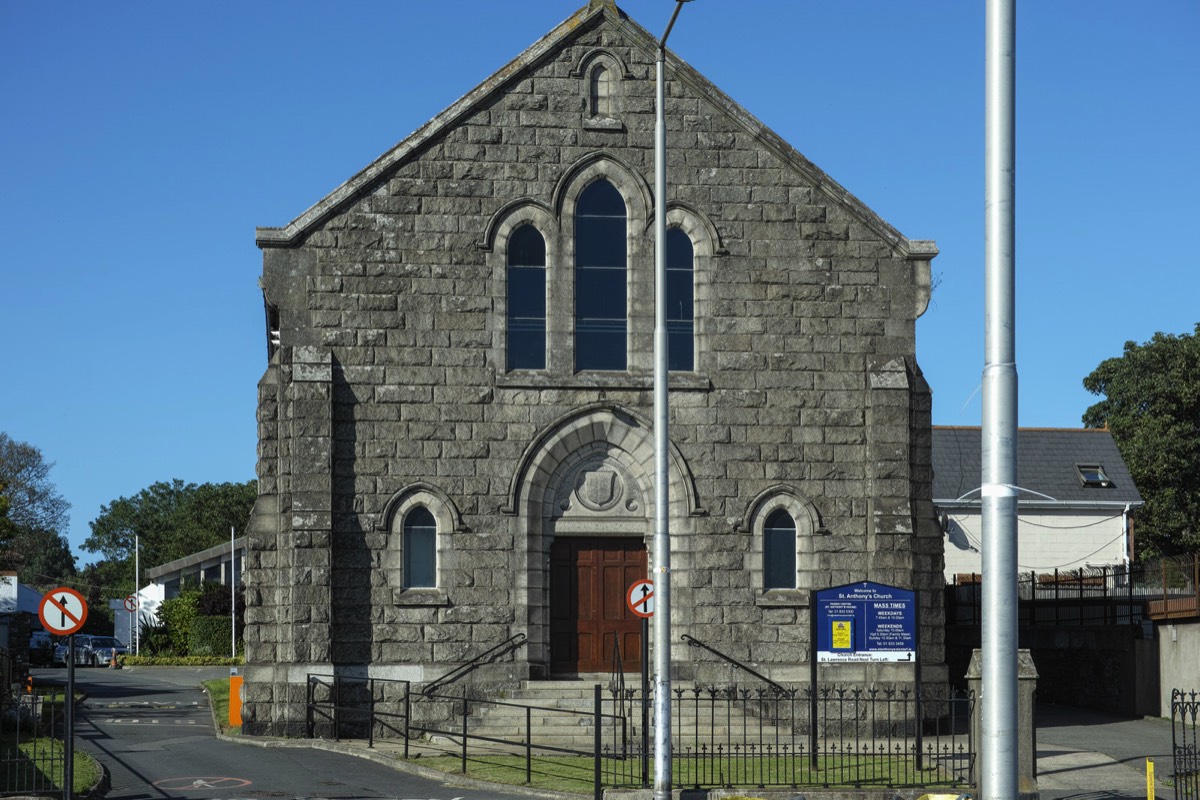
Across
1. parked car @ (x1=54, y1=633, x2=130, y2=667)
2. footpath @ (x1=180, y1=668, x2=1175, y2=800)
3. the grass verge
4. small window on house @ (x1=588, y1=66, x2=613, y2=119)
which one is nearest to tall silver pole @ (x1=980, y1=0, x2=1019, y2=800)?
footpath @ (x1=180, y1=668, x2=1175, y2=800)

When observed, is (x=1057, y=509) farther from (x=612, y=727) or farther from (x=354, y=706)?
(x=354, y=706)

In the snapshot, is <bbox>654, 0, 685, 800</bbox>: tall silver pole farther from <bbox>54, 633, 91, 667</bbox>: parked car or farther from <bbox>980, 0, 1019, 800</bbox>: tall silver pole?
<bbox>54, 633, 91, 667</bbox>: parked car

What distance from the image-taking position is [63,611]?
703 inches

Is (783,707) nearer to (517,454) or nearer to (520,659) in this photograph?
(520,659)

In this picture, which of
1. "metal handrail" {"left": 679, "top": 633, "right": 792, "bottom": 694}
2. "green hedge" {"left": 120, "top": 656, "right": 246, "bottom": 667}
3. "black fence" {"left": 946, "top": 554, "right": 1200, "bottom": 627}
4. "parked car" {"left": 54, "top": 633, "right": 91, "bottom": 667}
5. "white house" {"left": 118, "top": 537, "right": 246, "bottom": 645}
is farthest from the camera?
"white house" {"left": 118, "top": 537, "right": 246, "bottom": 645}

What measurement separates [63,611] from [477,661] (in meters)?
7.68

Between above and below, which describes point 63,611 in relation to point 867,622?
above

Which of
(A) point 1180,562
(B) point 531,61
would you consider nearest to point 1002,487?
(B) point 531,61

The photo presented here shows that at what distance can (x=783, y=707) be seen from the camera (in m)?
24.1

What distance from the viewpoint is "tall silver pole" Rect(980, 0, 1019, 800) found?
8672mm

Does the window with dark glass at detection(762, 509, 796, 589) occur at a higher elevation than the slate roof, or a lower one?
lower

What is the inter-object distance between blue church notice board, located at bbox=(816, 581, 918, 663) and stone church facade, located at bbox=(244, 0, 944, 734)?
313 centimetres

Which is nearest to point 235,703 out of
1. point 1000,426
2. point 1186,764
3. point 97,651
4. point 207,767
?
point 207,767

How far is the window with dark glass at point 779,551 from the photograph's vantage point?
81.1 feet
